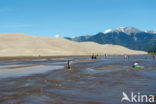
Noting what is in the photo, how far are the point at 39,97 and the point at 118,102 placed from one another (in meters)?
5.55

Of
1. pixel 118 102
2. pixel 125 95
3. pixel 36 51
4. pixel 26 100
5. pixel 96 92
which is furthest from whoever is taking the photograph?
pixel 36 51

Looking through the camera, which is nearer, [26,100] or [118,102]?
[118,102]

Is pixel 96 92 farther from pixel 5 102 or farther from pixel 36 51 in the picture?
pixel 36 51

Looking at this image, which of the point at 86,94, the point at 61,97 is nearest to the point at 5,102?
the point at 61,97

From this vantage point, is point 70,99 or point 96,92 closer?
point 70,99

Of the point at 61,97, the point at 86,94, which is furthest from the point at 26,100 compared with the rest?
the point at 86,94

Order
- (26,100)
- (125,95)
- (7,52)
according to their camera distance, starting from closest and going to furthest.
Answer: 1. (26,100)
2. (125,95)
3. (7,52)

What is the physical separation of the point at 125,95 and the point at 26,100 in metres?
6.94

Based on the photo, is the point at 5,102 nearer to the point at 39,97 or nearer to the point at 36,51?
the point at 39,97

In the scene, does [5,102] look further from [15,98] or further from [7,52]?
[7,52]

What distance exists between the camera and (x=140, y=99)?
14789 millimetres

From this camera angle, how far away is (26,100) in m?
15.1

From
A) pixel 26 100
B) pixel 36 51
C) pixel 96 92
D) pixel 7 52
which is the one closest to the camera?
pixel 26 100

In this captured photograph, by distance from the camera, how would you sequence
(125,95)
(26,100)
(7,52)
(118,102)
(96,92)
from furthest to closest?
(7,52), (96,92), (125,95), (26,100), (118,102)
